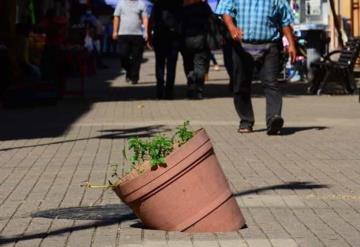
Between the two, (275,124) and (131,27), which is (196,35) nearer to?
(131,27)

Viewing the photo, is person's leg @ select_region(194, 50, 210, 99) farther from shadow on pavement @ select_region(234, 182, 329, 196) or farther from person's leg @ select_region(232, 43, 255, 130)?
shadow on pavement @ select_region(234, 182, 329, 196)

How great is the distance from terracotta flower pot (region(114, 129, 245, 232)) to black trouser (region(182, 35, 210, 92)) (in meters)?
11.9

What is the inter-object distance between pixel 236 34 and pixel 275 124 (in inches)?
49.4

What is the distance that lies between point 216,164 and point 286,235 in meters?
0.70

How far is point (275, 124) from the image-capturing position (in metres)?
13.6

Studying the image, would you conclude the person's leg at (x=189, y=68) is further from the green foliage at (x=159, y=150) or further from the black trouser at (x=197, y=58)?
the green foliage at (x=159, y=150)

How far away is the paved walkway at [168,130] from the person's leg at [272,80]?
13.4 inches

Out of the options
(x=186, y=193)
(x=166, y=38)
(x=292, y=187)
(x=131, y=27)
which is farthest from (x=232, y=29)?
(x=131, y=27)

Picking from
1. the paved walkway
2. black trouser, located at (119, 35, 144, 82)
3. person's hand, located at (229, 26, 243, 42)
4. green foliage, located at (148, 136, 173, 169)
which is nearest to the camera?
green foliage, located at (148, 136, 173, 169)

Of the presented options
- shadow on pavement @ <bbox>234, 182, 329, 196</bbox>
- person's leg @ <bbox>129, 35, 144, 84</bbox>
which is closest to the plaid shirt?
shadow on pavement @ <bbox>234, 182, 329, 196</bbox>

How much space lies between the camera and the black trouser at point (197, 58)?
64.3 ft

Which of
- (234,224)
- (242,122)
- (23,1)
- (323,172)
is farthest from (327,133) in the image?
(23,1)

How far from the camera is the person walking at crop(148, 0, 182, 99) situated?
1969 centimetres

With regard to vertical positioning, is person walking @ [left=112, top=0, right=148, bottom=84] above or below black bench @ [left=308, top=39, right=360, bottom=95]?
above
